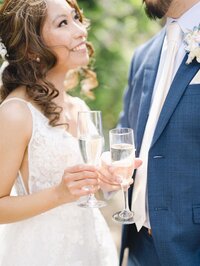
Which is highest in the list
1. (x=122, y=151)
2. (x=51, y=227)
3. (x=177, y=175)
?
(x=122, y=151)

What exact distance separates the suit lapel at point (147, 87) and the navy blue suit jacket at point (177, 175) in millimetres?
221

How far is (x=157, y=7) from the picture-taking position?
129 inches

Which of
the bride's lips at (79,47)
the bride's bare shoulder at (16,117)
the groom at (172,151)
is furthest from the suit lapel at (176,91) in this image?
the bride's bare shoulder at (16,117)

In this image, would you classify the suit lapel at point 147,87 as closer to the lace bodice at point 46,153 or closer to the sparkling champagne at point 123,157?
the lace bodice at point 46,153

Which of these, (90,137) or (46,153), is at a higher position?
(90,137)

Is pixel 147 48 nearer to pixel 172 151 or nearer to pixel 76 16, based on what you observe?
pixel 76 16

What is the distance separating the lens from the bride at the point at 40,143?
9.64 ft

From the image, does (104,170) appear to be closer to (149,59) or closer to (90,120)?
(90,120)

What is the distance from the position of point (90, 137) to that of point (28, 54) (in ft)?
2.54

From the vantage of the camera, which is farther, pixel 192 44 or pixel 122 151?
pixel 192 44

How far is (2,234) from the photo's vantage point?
10.7ft

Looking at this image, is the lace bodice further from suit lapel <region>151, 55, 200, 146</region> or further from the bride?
suit lapel <region>151, 55, 200, 146</region>

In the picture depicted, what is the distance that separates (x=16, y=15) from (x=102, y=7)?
2529 millimetres

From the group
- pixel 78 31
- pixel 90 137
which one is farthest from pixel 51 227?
pixel 78 31
